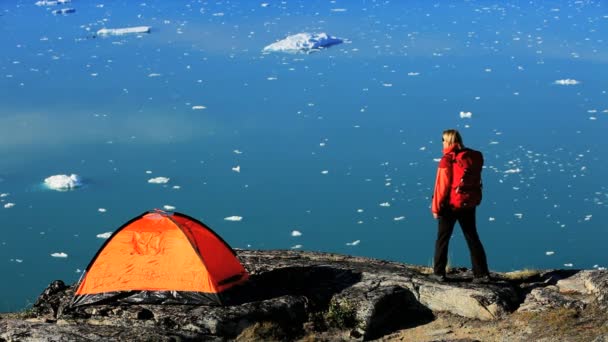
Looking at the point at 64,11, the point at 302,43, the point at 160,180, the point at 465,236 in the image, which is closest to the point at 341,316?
the point at 465,236

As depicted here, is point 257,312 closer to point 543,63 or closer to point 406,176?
point 406,176

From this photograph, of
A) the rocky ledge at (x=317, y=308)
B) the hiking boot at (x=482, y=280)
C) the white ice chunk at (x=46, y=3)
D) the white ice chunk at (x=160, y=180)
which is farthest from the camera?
the white ice chunk at (x=46, y=3)

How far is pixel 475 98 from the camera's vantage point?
29.7 m

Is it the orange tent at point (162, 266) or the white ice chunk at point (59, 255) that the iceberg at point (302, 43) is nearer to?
the white ice chunk at point (59, 255)

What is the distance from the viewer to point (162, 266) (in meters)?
7.96

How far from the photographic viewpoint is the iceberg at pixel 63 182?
74.5 feet

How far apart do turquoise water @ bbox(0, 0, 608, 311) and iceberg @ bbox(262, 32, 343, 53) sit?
0.49 metres

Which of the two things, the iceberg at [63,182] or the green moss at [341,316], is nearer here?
the green moss at [341,316]

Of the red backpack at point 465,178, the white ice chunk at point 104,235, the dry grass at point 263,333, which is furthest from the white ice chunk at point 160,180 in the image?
the red backpack at point 465,178

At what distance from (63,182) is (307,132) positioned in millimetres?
8676

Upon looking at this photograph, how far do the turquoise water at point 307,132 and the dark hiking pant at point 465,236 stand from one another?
34.5ft

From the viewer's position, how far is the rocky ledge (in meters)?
7.22

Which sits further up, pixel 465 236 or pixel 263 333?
pixel 465 236

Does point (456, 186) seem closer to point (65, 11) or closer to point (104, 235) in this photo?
point (104, 235)
